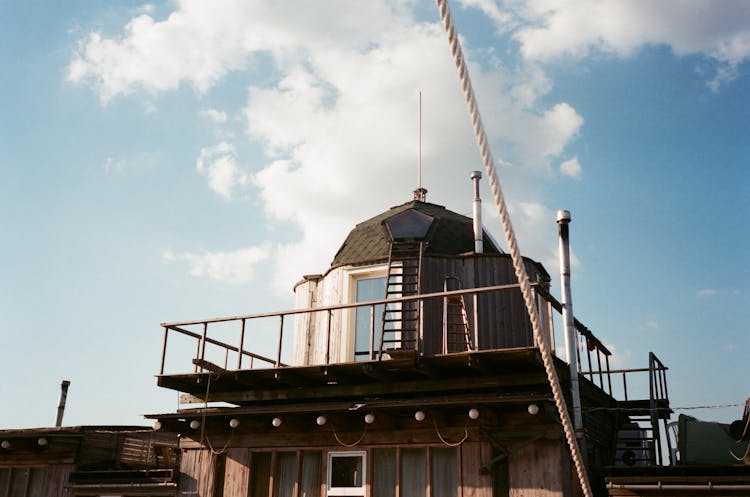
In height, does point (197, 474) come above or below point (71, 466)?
below

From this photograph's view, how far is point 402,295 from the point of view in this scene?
1644 centimetres

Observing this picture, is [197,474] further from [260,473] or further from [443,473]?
[443,473]

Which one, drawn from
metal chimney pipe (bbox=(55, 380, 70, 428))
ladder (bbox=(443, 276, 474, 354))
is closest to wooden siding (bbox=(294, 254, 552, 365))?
ladder (bbox=(443, 276, 474, 354))

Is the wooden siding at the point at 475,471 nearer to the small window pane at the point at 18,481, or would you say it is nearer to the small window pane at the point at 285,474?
the small window pane at the point at 285,474

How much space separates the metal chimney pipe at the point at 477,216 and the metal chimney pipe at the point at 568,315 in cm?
303

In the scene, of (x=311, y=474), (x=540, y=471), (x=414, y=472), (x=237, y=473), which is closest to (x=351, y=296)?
(x=311, y=474)

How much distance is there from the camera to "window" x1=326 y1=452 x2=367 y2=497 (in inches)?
547

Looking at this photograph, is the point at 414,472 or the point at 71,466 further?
the point at 71,466

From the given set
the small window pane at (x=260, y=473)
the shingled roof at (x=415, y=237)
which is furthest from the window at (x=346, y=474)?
the shingled roof at (x=415, y=237)

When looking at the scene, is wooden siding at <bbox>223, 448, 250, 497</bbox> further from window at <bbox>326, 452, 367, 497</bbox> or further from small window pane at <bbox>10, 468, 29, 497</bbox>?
small window pane at <bbox>10, 468, 29, 497</bbox>

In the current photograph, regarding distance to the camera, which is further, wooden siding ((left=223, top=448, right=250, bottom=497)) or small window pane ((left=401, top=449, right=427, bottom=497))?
wooden siding ((left=223, top=448, right=250, bottom=497))

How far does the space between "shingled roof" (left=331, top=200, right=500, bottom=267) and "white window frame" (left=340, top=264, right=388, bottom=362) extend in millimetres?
231

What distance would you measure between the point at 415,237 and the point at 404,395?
14.8ft

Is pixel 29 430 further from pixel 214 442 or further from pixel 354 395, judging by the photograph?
pixel 354 395
